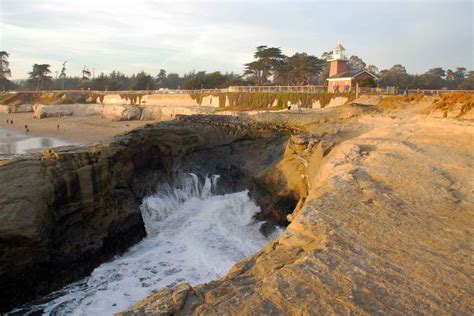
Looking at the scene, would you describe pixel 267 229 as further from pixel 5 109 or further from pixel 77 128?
pixel 5 109

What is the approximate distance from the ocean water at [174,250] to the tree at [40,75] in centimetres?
8198

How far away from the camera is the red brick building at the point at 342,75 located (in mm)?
36094

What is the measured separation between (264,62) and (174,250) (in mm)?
45054

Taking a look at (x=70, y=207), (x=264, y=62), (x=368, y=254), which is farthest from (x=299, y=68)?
(x=368, y=254)

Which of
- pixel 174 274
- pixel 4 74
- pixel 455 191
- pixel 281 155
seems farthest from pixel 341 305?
pixel 4 74

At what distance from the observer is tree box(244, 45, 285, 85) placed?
174 feet

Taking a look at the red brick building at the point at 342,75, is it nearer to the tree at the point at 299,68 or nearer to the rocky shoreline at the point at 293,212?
the tree at the point at 299,68

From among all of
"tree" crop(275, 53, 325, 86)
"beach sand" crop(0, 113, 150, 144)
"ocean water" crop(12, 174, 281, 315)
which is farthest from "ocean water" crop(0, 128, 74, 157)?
"tree" crop(275, 53, 325, 86)

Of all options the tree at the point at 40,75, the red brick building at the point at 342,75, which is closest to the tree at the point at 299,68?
the red brick building at the point at 342,75

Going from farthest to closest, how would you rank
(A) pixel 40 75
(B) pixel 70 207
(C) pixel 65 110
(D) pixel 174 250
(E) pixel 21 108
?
(A) pixel 40 75 < (E) pixel 21 108 < (C) pixel 65 110 < (D) pixel 174 250 < (B) pixel 70 207

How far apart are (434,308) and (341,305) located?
1.14 m

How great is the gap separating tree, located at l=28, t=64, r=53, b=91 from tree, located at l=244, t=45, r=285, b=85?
52.7 meters

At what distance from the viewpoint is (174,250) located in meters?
12.2

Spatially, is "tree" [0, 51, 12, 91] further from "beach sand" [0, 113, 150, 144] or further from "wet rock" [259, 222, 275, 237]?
"wet rock" [259, 222, 275, 237]
